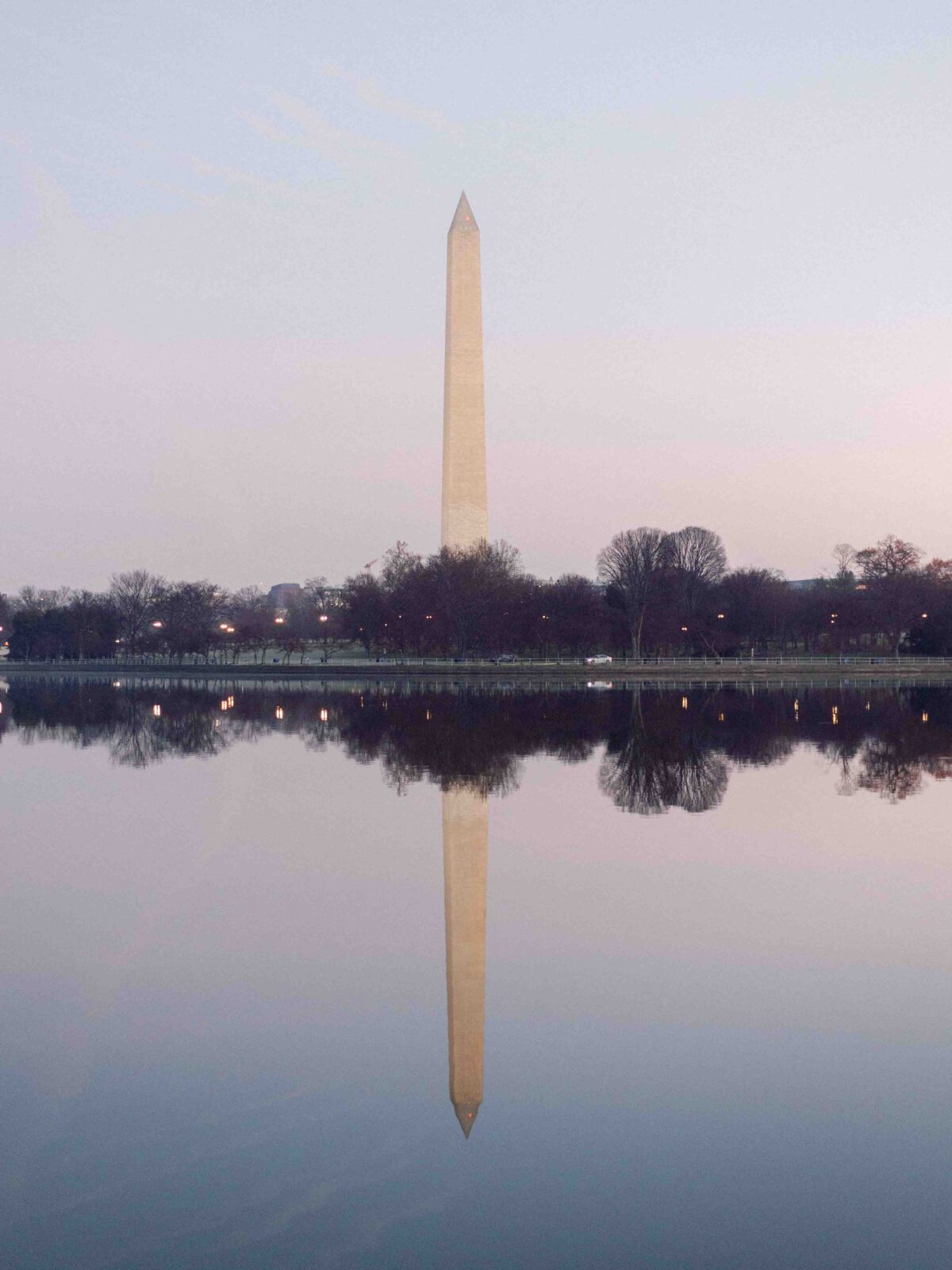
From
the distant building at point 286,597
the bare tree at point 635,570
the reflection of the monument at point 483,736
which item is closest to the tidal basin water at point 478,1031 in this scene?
the reflection of the monument at point 483,736

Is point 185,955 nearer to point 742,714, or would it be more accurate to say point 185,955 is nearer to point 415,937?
point 415,937

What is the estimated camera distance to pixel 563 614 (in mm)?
78250

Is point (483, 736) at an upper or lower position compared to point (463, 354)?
lower

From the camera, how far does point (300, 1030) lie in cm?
720

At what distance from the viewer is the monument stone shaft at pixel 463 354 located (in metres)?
60.2

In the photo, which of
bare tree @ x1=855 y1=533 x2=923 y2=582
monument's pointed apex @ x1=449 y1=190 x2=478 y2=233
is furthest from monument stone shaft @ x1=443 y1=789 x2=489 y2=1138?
bare tree @ x1=855 y1=533 x2=923 y2=582

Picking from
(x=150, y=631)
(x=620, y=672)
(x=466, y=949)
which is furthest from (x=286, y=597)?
(x=466, y=949)

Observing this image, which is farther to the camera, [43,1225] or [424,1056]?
[424,1056]

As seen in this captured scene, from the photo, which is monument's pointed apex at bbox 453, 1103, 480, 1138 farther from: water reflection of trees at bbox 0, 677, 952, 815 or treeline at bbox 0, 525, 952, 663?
treeline at bbox 0, 525, 952, 663

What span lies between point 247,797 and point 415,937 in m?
8.68

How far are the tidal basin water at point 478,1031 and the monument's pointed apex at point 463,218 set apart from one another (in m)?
48.1

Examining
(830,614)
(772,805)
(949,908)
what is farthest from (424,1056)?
(830,614)

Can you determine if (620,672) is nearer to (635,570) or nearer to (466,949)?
(635,570)

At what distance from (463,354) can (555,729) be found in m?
34.4
